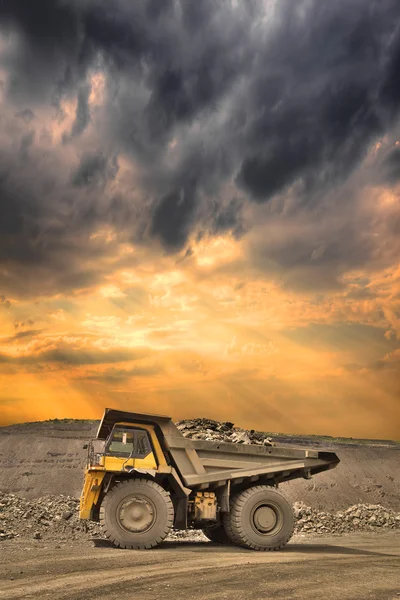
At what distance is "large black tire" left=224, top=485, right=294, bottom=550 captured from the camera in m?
13.5

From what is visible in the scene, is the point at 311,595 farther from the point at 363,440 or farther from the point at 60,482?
the point at 363,440

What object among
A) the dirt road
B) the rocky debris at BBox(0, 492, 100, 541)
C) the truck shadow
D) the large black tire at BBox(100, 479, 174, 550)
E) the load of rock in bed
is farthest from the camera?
the load of rock in bed

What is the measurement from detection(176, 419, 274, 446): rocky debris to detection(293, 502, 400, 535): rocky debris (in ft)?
20.6

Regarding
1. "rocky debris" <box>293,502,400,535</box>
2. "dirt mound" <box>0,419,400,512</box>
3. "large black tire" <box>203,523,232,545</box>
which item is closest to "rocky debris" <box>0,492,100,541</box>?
"large black tire" <box>203,523,232,545</box>

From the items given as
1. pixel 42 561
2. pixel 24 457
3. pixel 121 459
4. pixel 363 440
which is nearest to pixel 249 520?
pixel 121 459

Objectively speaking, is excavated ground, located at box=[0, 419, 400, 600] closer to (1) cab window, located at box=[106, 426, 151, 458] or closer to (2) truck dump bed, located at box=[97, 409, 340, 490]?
(2) truck dump bed, located at box=[97, 409, 340, 490]

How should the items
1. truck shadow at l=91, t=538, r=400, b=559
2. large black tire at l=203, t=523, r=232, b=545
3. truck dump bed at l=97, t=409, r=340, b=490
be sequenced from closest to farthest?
truck shadow at l=91, t=538, r=400, b=559 → truck dump bed at l=97, t=409, r=340, b=490 → large black tire at l=203, t=523, r=232, b=545

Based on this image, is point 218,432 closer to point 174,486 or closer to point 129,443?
point 174,486

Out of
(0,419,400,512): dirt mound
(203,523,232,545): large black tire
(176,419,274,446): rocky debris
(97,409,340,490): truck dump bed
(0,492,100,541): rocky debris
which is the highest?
(0,419,400,512): dirt mound

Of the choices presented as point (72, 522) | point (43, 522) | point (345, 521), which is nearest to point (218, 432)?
point (72, 522)

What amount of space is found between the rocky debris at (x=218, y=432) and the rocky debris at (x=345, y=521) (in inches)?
248

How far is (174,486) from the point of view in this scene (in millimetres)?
13281

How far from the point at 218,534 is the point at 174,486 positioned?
2.53m

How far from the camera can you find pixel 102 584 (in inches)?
328
